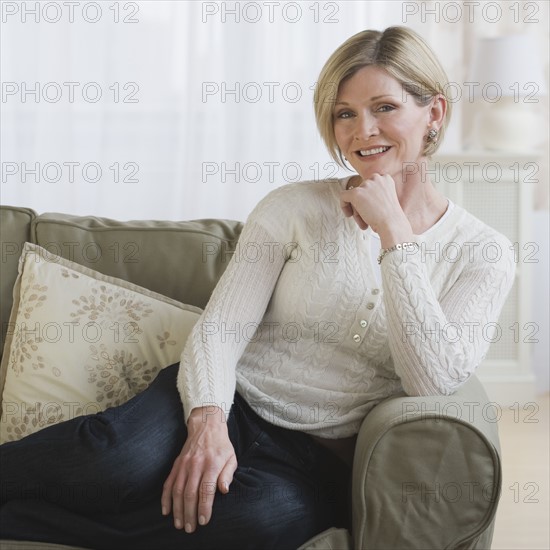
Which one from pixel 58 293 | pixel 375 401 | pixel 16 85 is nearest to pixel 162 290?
pixel 58 293

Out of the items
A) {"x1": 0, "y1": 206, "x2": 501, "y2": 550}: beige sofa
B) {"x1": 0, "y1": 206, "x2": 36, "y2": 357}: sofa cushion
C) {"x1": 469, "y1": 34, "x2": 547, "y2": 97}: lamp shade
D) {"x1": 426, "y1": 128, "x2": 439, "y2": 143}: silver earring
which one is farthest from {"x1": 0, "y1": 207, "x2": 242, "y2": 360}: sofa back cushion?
{"x1": 469, "y1": 34, "x2": 547, "y2": 97}: lamp shade

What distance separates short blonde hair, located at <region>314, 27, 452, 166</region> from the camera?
1.62m

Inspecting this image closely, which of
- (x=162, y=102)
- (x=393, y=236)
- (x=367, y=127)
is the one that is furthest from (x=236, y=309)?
(x=162, y=102)

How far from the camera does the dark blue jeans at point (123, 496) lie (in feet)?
4.30

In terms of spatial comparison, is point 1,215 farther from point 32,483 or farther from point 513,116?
point 513,116

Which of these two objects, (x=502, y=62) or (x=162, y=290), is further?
(x=502, y=62)

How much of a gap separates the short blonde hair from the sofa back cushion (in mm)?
436

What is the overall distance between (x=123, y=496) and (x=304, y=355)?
0.45 metres

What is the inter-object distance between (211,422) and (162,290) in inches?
19.8

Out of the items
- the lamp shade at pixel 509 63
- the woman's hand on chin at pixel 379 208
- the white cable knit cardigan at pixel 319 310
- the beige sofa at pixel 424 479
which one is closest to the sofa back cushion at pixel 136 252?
the white cable knit cardigan at pixel 319 310

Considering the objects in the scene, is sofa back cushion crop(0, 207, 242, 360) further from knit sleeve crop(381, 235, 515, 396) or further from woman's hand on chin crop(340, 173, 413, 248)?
knit sleeve crop(381, 235, 515, 396)

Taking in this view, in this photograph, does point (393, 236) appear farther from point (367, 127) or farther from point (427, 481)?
point (427, 481)

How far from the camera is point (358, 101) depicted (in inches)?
64.1

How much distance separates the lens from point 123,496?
1.32 m
